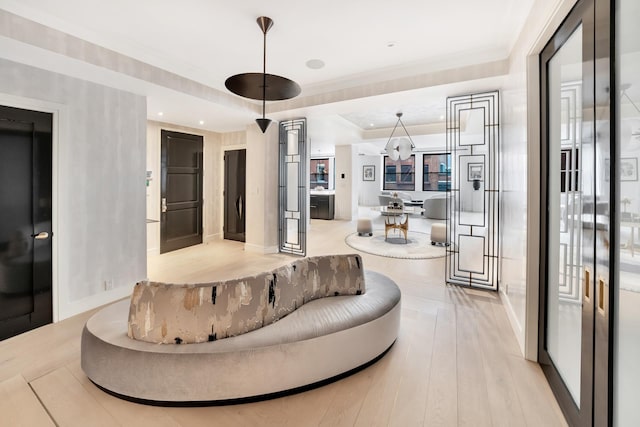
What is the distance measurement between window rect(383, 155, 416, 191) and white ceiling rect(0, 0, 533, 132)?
10.4 metres

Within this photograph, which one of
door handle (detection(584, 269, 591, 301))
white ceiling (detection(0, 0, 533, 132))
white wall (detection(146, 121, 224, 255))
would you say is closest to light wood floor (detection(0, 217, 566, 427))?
door handle (detection(584, 269, 591, 301))

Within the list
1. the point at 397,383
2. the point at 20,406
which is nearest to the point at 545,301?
the point at 397,383

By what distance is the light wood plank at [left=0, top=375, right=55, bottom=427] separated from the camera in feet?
5.74

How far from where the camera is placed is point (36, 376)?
2.18 meters

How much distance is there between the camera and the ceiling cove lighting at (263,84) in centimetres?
255

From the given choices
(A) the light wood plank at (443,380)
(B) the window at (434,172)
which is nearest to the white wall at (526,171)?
(A) the light wood plank at (443,380)

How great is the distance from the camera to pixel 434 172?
44.8 ft

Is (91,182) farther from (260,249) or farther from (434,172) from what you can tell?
(434,172)

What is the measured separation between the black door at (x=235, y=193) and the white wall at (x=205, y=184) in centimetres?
19

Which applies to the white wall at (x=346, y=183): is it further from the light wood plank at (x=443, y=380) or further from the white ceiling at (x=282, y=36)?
the light wood plank at (x=443, y=380)

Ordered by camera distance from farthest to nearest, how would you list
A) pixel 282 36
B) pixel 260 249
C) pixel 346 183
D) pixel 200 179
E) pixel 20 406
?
pixel 346 183 → pixel 200 179 → pixel 260 249 → pixel 282 36 → pixel 20 406

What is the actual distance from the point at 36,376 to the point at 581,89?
4073 mm

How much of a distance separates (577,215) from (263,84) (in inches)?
98.0

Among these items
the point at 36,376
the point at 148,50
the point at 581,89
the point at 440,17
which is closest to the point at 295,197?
the point at 148,50
